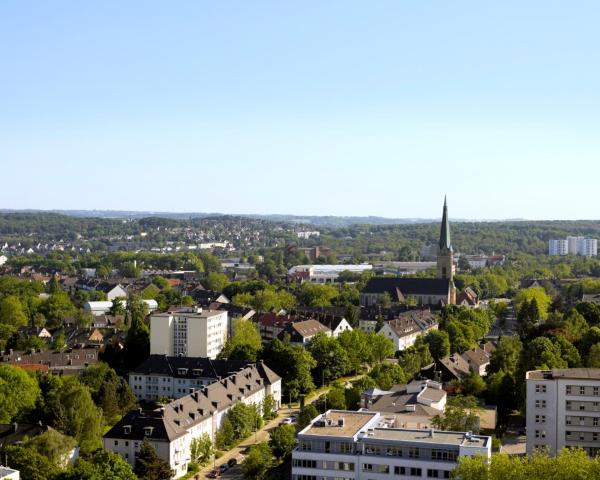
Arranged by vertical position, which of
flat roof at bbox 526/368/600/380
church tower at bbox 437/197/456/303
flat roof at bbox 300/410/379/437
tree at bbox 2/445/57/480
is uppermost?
church tower at bbox 437/197/456/303

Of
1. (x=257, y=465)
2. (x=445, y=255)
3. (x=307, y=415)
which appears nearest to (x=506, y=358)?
(x=307, y=415)

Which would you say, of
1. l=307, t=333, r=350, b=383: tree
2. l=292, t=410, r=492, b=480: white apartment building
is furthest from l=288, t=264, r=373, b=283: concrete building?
l=292, t=410, r=492, b=480: white apartment building

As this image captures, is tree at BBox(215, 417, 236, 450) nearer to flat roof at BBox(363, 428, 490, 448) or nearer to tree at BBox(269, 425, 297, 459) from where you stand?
tree at BBox(269, 425, 297, 459)

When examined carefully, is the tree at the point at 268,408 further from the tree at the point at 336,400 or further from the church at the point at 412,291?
the church at the point at 412,291

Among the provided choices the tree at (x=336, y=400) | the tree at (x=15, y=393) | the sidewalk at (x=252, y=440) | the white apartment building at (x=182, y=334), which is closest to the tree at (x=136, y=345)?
the white apartment building at (x=182, y=334)

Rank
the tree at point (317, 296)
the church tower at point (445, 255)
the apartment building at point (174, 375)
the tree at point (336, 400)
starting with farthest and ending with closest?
the church tower at point (445, 255) → the tree at point (317, 296) → the apartment building at point (174, 375) → the tree at point (336, 400)

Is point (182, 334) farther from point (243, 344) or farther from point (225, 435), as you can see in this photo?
point (225, 435)

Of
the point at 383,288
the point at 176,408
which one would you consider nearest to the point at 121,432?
the point at 176,408
